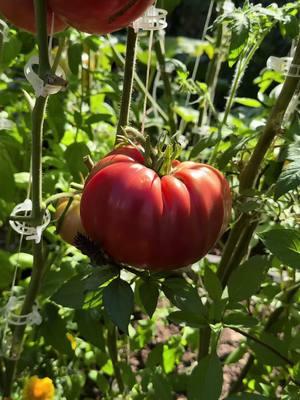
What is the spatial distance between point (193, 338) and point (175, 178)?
718mm

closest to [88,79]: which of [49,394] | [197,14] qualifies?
[49,394]

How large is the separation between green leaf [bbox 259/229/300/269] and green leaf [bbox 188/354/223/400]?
150 mm

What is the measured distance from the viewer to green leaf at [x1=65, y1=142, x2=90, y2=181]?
105cm

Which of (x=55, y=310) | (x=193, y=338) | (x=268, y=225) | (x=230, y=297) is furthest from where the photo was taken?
(x=193, y=338)

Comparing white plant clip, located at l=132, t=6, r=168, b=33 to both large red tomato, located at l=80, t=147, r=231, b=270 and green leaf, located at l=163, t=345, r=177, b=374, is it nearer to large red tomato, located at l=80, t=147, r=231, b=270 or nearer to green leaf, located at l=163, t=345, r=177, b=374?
large red tomato, located at l=80, t=147, r=231, b=270

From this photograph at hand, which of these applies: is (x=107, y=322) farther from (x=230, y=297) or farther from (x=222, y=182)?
(x=222, y=182)

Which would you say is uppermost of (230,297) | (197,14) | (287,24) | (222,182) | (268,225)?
(287,24)

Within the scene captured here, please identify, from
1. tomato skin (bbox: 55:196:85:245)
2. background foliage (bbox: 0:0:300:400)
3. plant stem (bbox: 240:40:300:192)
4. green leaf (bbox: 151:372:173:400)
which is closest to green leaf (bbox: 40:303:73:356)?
background foliage (bbox: 0:0:300:400)

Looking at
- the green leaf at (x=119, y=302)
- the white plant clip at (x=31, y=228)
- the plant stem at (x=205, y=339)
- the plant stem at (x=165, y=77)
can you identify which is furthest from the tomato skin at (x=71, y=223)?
the plant stem at (x=165, y=77)

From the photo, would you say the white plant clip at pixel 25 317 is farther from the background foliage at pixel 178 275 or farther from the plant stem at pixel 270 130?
the plant stem at pixel 270 130

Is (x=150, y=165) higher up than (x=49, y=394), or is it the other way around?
(x=150, y=165)

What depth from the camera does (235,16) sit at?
799 mm

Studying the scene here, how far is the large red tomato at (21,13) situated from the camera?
0.59 m

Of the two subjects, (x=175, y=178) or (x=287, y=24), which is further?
(x=287, y=24)
